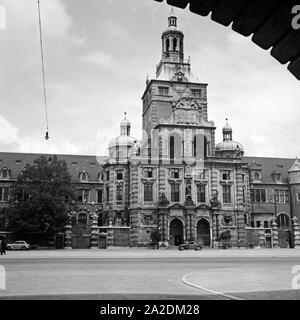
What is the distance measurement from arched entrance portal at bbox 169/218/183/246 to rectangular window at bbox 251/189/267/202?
63.8 ft

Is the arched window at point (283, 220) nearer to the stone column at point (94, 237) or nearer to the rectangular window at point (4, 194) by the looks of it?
the stone column at point (94, 237)

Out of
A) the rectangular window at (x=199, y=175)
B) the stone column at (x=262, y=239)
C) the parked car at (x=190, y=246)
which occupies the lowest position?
the parked car at (x=190, y=246)

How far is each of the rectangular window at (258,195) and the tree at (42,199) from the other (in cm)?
3151

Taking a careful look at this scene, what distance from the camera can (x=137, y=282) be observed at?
15.3 m

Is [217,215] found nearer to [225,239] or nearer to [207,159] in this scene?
[225,239]

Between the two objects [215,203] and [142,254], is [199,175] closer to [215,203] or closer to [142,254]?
[215,203]

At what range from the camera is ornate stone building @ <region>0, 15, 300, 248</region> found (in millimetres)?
62750

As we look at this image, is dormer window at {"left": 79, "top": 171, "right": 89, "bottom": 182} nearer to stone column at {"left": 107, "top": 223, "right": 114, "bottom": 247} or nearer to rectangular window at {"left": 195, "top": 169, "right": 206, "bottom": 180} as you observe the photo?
stone column at {"left": 107, "top": 223, "right": 114, "bottom": 247}

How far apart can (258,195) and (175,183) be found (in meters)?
20.6

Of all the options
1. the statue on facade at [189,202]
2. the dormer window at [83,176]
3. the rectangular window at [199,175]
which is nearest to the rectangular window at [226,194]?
the rectangular window at [199,175]

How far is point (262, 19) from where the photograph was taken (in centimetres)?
637

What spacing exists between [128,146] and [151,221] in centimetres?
1306

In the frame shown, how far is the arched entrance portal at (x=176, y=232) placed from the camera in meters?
62.9

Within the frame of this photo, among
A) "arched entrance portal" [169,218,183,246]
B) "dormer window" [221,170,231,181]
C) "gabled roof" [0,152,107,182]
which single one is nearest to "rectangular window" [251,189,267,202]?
"dormer window" [221,170,231,181]
